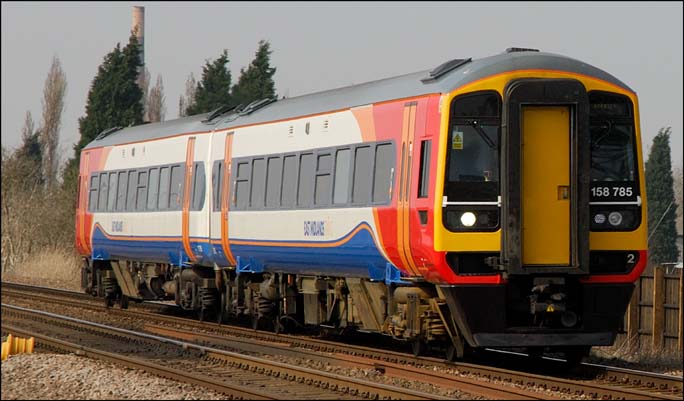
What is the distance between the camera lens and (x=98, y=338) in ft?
62.7

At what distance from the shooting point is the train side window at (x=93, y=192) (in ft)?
88.6

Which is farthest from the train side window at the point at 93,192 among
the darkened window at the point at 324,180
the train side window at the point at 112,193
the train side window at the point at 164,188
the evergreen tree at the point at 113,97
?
the evergreen tree at the point at 113,97

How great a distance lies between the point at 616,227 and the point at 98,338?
325 inches

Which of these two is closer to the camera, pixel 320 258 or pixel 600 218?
pixel 600 218

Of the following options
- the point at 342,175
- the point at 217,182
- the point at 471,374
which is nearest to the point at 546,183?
the point at 471,374

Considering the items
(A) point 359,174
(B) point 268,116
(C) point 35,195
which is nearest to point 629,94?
(A) point 359,174

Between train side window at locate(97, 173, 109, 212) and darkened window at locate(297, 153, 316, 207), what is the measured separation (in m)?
9.33

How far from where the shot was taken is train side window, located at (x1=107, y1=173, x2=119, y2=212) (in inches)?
1014

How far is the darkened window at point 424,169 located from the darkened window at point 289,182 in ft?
13.1

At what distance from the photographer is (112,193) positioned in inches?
1022

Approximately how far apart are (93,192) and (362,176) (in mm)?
12570

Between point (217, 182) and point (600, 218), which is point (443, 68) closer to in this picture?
point (600, 218)

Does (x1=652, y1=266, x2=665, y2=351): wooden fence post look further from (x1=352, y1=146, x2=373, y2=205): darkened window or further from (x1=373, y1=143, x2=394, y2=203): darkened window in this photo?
(x1=373, y1=143, x2=394, y2=203): darkened window

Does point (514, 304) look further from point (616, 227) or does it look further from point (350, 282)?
point (350, 282)
